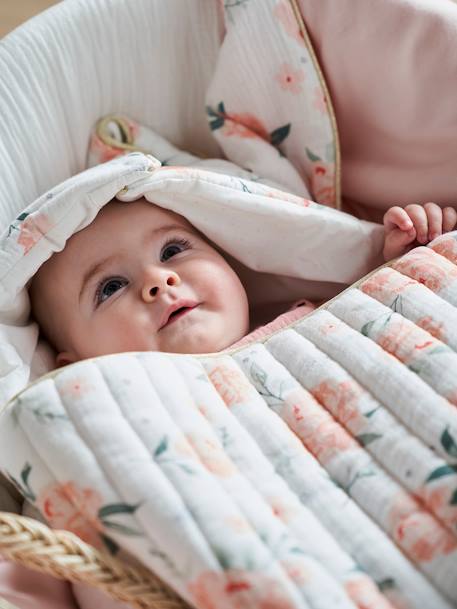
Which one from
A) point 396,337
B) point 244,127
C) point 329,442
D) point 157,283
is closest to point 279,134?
point 244,127

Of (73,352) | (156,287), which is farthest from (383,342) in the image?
(73,352)

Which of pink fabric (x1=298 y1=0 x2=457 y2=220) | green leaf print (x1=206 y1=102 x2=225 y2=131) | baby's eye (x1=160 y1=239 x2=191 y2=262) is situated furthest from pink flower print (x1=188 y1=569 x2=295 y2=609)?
green leaf print (x1=206 y1=102 x2=225 y2=131)

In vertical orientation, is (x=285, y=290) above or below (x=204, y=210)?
below

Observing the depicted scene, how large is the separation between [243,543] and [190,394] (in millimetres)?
224

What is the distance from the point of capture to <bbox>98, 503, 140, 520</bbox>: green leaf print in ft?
2.72

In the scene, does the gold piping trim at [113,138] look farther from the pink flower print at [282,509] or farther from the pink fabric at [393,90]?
the pink flower print at [282,509]

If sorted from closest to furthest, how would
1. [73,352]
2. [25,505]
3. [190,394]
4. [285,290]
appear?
[190,394] → [25,505] → [73,352] → [285,290]

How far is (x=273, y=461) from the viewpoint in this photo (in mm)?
919

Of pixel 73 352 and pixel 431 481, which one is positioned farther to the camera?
pixel 73 352

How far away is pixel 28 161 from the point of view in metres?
1.30

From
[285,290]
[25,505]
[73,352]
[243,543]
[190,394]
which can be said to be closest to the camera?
[243,543]

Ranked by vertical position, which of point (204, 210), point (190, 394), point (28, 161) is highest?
point (28, 161)

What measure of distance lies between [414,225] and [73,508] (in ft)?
2.06

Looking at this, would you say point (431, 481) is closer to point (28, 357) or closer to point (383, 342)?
A: point (383, 342)
